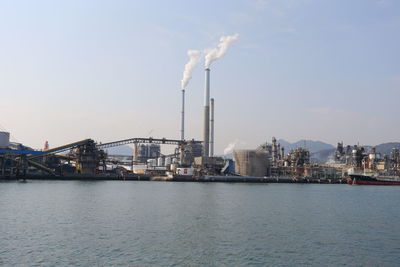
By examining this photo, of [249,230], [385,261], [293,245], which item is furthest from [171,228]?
[385,261]

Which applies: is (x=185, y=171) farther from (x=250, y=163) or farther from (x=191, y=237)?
(x=191, y=237)

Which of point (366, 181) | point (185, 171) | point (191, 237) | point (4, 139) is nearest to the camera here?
point (191, 237)

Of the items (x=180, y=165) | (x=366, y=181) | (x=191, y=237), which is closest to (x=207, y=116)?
(x=180, y=165)

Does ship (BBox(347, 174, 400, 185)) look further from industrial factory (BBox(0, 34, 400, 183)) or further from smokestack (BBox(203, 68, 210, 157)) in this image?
smokestack (BBox(203, 68, 210, 157))

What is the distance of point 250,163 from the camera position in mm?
172500

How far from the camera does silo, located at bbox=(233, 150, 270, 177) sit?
172m

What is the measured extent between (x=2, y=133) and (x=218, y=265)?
440 ft

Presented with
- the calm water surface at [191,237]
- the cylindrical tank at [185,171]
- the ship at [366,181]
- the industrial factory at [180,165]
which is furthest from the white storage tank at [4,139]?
the ship at [366,181]

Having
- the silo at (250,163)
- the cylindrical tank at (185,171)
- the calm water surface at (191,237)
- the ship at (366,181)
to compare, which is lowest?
the calm water surface at (191,237)

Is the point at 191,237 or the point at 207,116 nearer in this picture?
the point at 191,237

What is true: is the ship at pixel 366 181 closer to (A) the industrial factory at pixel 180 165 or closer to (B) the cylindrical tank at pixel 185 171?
(A) the industrial factory at pixel 180 165

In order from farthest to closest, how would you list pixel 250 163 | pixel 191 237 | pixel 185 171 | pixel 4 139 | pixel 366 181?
pixel 250 163
pixel 185 171
pixel 366 181
pixel 4 139
pixel 191 237

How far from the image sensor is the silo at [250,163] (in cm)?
17212

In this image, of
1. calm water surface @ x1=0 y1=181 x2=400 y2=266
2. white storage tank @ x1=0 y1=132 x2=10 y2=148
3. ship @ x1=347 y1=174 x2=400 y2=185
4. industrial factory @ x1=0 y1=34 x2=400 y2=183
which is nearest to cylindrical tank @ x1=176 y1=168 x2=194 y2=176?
industrial factory @ x1=0 y1=34 x2=400 y2=183
